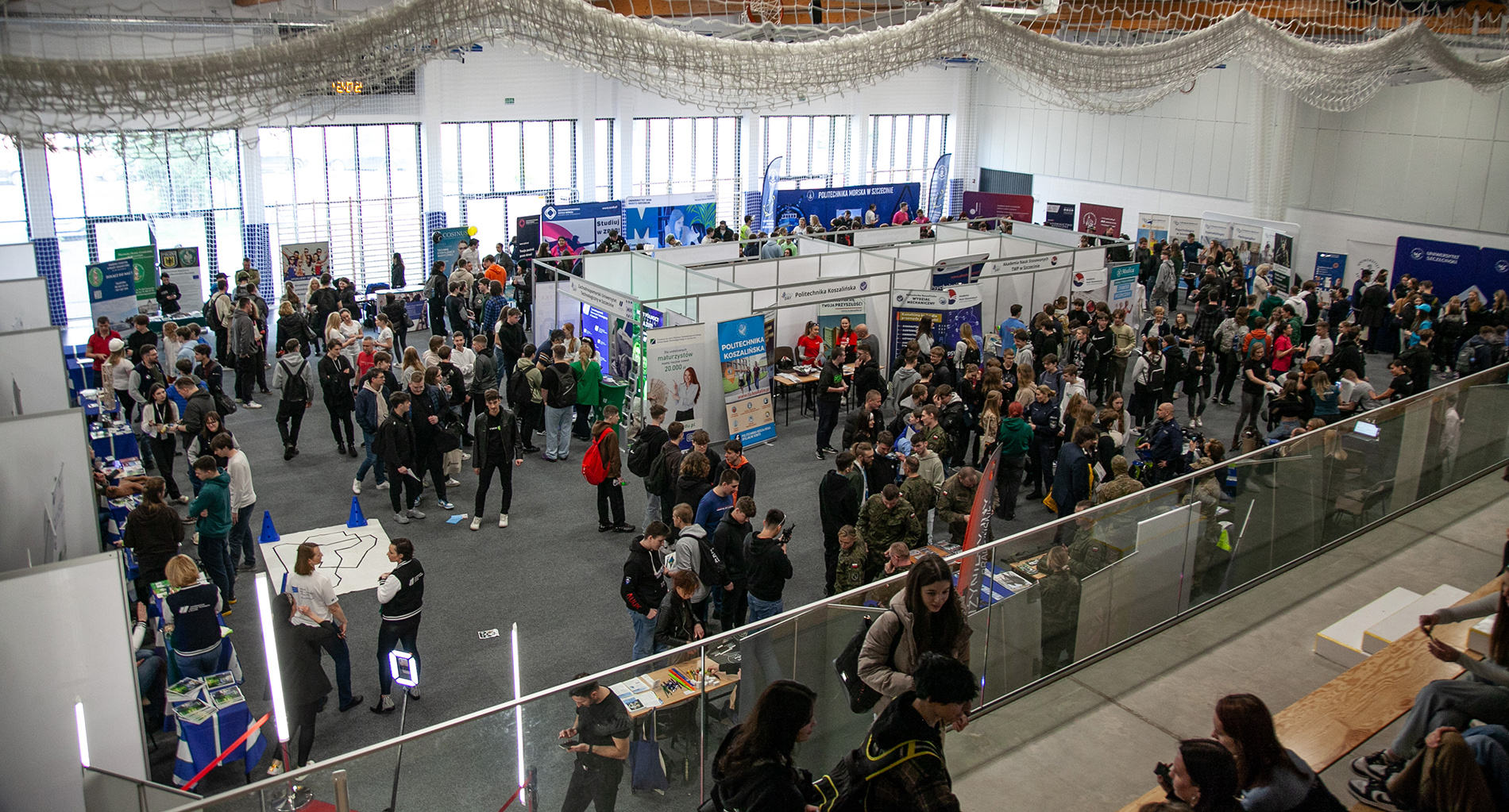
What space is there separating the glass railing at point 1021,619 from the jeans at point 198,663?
2.19 m

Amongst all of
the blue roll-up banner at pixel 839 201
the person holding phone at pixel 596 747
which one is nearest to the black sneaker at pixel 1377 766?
the person holding phone at pixel 596 747

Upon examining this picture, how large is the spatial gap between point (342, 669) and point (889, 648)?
4.03m

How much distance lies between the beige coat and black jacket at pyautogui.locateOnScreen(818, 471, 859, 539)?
3677mm

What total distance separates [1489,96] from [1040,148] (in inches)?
414

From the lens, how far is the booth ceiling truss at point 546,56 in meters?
3.64

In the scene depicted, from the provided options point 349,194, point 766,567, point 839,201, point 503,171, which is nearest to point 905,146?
point 839,201

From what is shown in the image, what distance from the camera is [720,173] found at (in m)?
25.0

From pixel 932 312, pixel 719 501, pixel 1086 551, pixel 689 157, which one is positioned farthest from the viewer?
pixel 689 157

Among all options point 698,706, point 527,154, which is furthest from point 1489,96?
point 698,706

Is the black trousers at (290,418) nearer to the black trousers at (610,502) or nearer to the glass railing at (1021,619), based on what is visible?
the black trousers at (610,502)

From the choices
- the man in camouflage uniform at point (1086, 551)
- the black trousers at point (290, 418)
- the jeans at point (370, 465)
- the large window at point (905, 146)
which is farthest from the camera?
the large window at point (905, 146)

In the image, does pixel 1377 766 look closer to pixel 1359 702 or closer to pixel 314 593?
pixel 1359 702

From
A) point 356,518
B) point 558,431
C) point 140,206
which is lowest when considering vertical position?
point 356,518

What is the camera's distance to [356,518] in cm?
917
